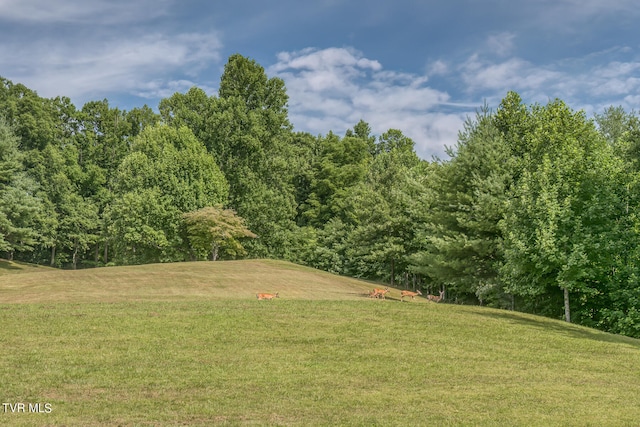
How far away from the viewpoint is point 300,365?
13.4 metres

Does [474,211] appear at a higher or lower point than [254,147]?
lower

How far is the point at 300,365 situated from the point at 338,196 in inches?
2271

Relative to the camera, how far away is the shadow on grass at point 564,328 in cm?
1914

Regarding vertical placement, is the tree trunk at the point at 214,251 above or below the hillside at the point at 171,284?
above

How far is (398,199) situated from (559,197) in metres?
17.9

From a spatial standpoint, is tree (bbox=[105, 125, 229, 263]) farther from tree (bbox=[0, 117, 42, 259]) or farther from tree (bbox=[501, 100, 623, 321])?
tree (bbox=[501, 100, 623, 321])

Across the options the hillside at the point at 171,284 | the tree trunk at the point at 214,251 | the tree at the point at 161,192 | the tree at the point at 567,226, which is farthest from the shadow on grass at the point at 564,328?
the tree at the point at 161,192

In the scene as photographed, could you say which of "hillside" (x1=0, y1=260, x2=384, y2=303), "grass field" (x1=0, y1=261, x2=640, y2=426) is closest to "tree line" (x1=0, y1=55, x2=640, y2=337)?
"grass field" (x1=0, y1=261, x2=640, y2=426)

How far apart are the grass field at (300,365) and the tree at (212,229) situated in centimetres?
2249

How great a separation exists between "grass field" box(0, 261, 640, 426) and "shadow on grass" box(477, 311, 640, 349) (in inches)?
5.2

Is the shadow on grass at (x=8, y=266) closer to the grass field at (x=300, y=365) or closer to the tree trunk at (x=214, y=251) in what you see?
the tree trunk at (x=214, y=251)

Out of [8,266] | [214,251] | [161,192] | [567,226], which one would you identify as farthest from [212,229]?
[567,226]

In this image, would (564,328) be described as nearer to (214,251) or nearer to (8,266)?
(214,251)

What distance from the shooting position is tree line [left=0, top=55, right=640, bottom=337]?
2508 centimetres
